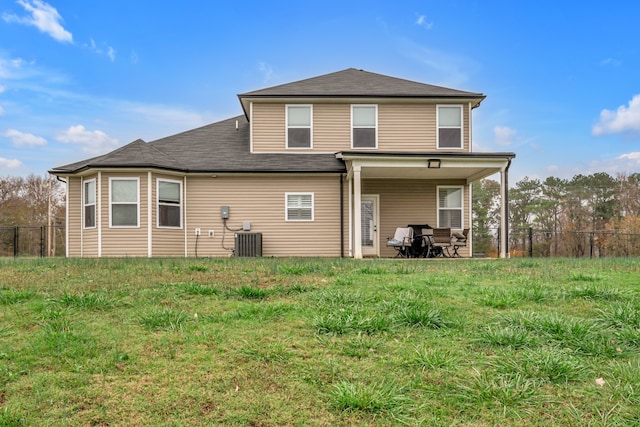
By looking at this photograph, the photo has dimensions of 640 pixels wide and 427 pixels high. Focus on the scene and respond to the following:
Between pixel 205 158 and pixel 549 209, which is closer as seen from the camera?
pixel 205 158

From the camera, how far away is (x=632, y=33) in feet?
58.7

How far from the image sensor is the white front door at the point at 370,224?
15.2m

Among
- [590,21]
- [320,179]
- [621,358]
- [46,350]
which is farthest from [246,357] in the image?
[590,21]

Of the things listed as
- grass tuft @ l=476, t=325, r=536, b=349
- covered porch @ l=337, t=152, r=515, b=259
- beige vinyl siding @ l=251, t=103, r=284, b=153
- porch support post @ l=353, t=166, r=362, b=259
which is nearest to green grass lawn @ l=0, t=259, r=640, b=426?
grass tuft @ l=476, t=325, r=536, b=349

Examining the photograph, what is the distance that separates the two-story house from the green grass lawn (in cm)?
765

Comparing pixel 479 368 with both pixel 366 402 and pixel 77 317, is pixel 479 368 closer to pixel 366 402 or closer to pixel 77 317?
pixel 366 402

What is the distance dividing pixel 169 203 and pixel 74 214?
10.4 feet

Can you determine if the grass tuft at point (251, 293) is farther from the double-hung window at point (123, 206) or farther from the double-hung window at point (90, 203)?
the double-hung window at point (90, 203)

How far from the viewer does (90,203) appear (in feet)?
44.6

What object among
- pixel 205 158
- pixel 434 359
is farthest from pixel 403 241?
pixel 434 359

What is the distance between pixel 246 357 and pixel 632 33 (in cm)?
2131

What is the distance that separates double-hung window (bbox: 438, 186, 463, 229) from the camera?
15.1 meters

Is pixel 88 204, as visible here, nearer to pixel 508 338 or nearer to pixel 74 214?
pixel 74 214

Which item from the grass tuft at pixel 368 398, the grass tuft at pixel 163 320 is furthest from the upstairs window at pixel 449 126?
the grass tuft at pixel 368 398
